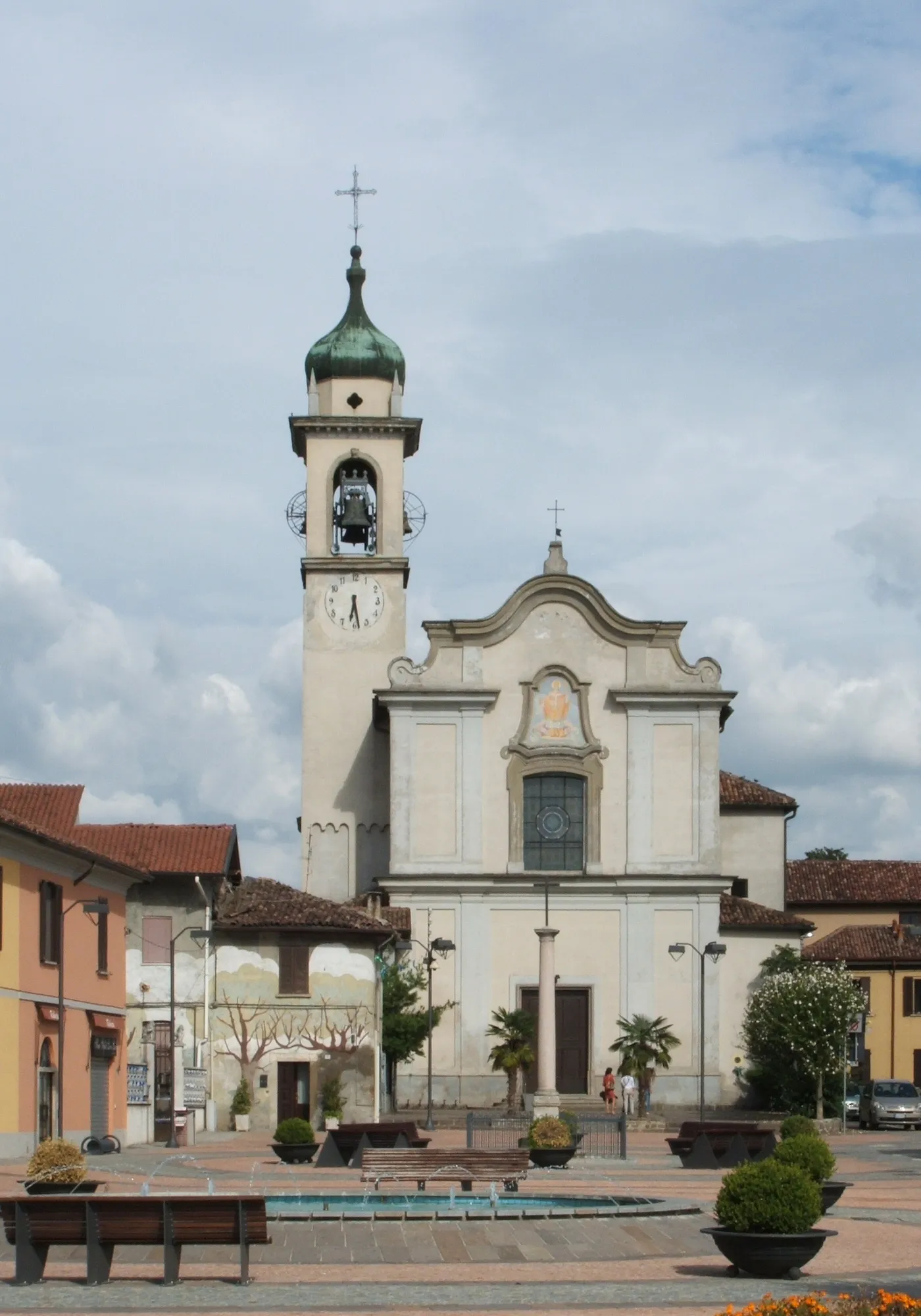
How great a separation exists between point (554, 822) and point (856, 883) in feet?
69.2

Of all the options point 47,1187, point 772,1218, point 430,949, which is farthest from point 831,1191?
point 430,949

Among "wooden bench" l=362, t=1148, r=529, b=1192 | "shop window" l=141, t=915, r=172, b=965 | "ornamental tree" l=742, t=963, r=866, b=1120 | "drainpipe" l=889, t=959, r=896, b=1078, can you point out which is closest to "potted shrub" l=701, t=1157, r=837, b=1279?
"wooden bench" l=362, t=1148, r=529, b=1192

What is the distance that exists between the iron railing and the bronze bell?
21.8 metres

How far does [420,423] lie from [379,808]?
12.8 m

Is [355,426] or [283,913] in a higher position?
[355,426]

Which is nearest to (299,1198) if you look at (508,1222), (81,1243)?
(508,1222)

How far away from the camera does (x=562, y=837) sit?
63625 mm

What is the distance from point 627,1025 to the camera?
61.1 m

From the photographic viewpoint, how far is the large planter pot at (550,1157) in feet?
116

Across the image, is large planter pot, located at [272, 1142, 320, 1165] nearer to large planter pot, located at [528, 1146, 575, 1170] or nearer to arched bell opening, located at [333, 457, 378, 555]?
large planter pot, located at [528, 1146, 575, 1170]

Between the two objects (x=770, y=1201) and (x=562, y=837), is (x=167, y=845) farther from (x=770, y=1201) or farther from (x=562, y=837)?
(x=770, y=1201)

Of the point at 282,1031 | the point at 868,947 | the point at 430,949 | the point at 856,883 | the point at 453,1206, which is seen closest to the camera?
the point at 453,1206

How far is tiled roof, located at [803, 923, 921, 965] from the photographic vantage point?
72688mm

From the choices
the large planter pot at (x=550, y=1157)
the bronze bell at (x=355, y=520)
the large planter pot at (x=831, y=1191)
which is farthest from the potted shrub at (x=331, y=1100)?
the large planter pot at (x=831, y=1191)
